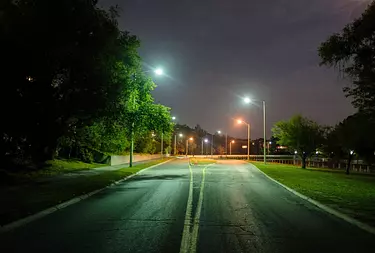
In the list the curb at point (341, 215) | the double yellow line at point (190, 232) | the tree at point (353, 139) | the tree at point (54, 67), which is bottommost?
the double yellow line at point (190, 232)

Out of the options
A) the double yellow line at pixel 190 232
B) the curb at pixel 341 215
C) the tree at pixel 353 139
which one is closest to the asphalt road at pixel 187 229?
the double yellow line at pixel 190 232

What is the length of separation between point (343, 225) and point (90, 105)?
16.7m

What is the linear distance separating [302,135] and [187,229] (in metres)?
45.6

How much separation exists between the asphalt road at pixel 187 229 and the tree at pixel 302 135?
3917 cm

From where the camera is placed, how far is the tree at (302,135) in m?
52.2

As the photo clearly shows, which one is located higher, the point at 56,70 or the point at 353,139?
the point at 56,70

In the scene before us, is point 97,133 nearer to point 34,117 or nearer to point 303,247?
point 34,117

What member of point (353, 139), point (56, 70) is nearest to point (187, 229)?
point (56, 70)

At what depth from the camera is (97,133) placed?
32.6 m

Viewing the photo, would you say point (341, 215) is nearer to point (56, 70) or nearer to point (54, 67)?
point (54, 67)

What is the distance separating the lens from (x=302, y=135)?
173 feet

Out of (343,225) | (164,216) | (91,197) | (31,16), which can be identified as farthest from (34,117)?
(343,225)

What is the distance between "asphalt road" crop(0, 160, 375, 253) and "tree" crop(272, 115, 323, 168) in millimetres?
39167

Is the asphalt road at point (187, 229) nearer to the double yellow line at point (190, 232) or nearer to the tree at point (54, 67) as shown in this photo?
the double yellow line at point (190, 232)
